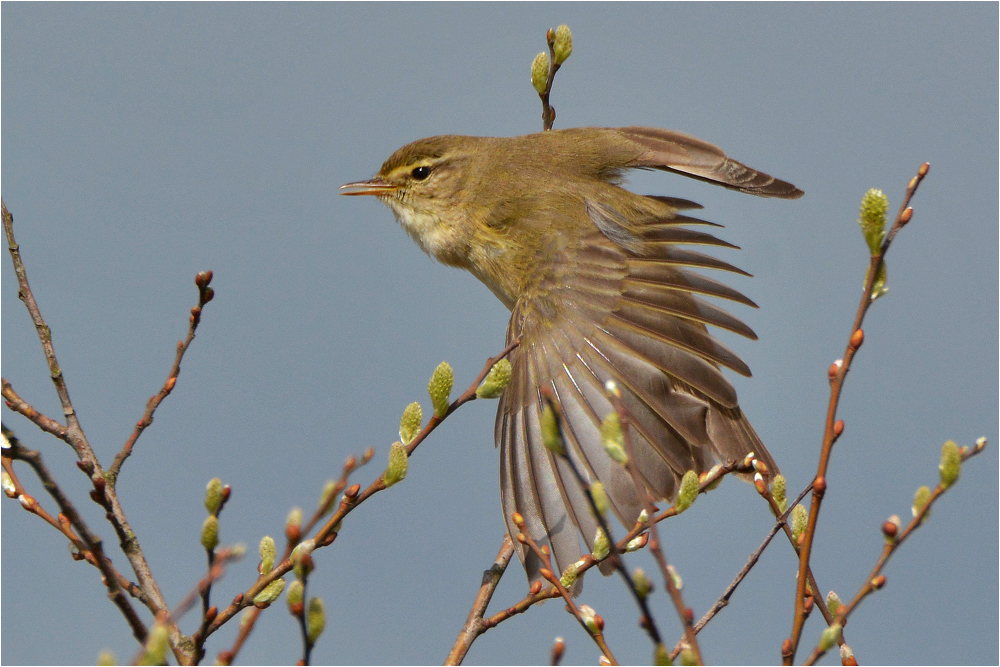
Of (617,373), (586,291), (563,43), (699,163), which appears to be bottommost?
(617,373)

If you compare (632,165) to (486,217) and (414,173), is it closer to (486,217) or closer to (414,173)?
(486,217)

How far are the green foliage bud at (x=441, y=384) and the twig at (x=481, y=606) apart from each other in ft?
2.22

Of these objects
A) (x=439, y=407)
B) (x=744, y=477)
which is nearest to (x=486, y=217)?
(x=744, y=477)

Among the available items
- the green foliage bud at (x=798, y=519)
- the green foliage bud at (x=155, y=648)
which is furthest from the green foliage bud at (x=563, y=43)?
the green foliage bud at (x=155, y=648)

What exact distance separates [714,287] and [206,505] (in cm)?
246

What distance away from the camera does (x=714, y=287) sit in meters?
3.77

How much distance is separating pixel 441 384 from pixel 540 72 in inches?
91.6

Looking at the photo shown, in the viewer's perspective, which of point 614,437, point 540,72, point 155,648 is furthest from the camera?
point 540,72

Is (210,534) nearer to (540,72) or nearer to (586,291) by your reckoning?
(586,291)

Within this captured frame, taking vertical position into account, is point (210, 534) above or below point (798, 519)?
above

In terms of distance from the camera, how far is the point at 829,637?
1761 mm

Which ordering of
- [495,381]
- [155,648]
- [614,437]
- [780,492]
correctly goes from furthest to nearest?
[495,381] → [780,492] → [614,437] → [155,648]

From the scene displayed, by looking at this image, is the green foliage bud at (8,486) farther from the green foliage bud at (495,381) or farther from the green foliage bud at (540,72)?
the green foliage bud at (540,72)

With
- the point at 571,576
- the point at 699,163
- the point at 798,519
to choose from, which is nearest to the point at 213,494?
the point at 571,576
